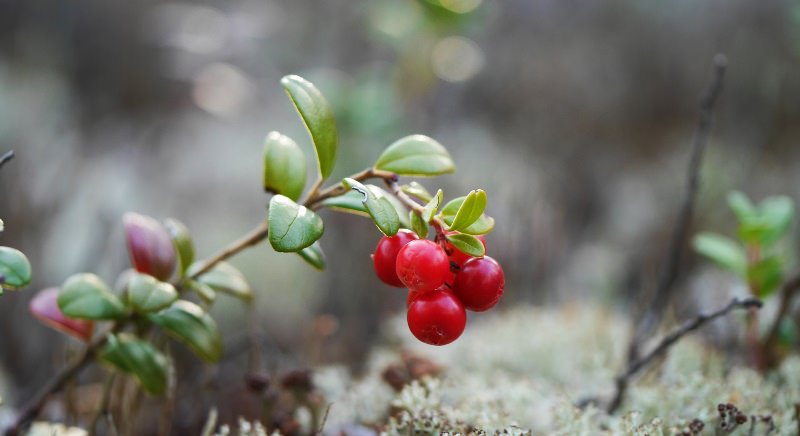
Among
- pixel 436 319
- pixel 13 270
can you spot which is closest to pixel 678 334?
pixel 436 319

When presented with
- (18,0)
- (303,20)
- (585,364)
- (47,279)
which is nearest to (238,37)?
(303,20)

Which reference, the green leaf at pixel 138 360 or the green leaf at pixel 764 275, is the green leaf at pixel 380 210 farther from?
the green leaf at pixel 764 275

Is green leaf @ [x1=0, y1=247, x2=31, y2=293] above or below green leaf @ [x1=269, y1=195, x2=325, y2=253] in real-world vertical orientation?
below

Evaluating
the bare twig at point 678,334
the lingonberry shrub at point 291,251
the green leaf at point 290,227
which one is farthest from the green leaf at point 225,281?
the bare twig at point 678,334

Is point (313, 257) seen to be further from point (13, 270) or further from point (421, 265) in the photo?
point (13, 270)

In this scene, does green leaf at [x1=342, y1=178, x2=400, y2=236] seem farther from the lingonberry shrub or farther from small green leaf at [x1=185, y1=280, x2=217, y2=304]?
small green leaf at [x1=185, y1=280, x2=217, y2=304]

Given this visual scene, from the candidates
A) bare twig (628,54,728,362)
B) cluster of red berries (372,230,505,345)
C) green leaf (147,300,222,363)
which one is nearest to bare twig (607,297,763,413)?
bare twig (628,54,728,362)
